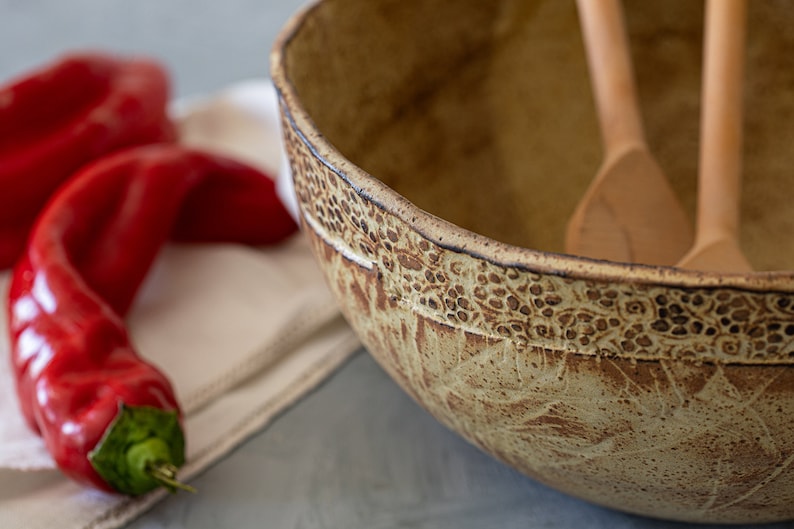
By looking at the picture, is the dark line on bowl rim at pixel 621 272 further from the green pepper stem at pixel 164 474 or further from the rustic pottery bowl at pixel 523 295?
the green pepper stem at pixel 164 474

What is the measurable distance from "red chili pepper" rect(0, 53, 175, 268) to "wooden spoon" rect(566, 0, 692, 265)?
0.49 metres

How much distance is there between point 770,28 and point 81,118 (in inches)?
24.7

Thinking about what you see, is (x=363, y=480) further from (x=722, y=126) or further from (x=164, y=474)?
(x=722, y=126)

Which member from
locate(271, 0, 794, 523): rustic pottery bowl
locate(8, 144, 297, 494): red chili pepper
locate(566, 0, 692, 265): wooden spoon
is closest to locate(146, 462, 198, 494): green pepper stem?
locate(8, 144, 297, 494): red chili pepper

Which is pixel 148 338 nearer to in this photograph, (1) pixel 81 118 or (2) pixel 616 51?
(1) pixel 81 118

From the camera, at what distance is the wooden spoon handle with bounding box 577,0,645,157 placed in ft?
2.17

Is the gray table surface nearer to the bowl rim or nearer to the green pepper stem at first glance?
the green pepper stem

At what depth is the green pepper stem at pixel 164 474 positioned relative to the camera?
60 centimetres

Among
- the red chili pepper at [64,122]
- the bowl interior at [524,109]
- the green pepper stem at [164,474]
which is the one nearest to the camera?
the green pepper stem at [164,474]

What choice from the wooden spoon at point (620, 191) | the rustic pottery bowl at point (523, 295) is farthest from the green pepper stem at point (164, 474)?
the wooden spoon at point (620, 191)

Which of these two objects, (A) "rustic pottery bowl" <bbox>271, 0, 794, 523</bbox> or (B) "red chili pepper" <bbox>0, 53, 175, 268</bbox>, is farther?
(B) "red chili pepper" <bbox>0, 53, 175, 268</bbox>

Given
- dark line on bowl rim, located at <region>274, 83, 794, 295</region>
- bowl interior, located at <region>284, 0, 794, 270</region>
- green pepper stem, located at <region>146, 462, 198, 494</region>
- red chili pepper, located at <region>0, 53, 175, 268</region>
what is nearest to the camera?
dark line on bowl rim, located at <region>274, 83, 794, 295</region>

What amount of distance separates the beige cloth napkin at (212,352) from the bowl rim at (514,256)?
273mm

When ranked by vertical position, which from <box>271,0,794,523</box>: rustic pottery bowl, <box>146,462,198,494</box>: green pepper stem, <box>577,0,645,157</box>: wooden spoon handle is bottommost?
<box>146,462,198,494</box>: green pepper stem
